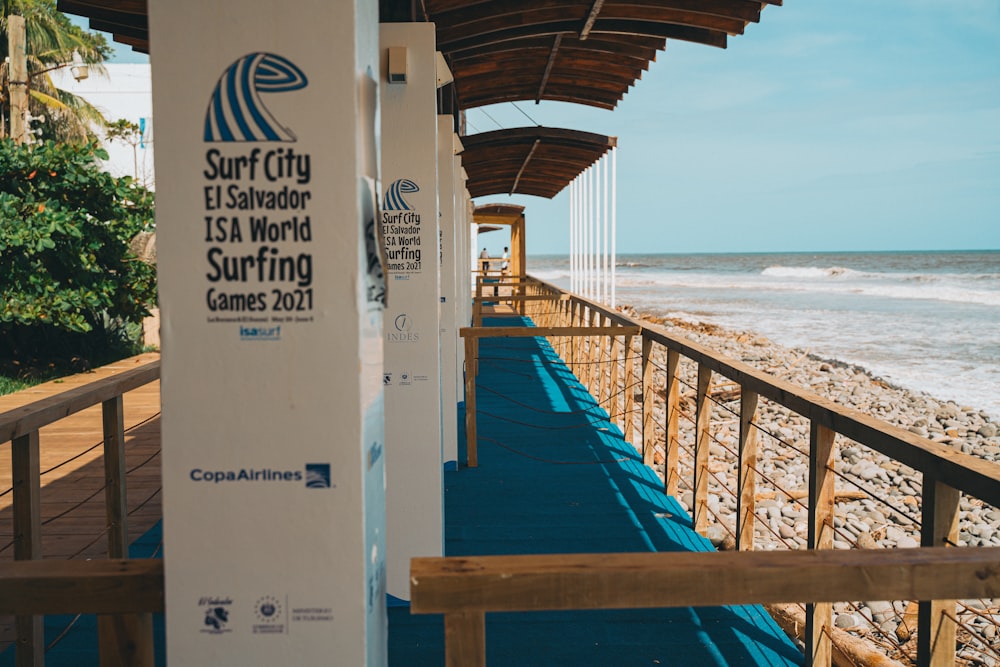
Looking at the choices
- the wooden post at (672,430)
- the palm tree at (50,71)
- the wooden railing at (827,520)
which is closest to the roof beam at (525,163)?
the wooden railing at (827,520)

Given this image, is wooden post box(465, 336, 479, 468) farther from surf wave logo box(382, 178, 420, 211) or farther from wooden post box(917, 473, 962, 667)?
wooden post box(917, 473, 962, 667)

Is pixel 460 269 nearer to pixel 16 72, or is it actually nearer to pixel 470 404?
pixel 470 404

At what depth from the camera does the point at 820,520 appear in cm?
275

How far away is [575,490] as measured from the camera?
494 centimetres

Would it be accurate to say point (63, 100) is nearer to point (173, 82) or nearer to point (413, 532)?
point (413, 532)

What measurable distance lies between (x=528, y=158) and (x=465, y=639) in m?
8.04

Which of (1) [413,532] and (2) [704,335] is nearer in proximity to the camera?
(1) [413,532]

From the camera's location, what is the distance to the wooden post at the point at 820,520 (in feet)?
8.79

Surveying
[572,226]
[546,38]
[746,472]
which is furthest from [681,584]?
[572,226]

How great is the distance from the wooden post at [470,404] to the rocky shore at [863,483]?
1.34 metres

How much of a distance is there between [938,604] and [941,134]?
71.7 m

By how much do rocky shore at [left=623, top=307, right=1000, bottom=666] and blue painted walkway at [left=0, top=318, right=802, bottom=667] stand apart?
383 millimetres

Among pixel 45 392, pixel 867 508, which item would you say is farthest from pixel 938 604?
pixel 45 392

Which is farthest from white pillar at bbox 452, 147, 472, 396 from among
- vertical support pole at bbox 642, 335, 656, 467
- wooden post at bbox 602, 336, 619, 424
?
vertical support pole at bbox 642, 335, 656, 467
